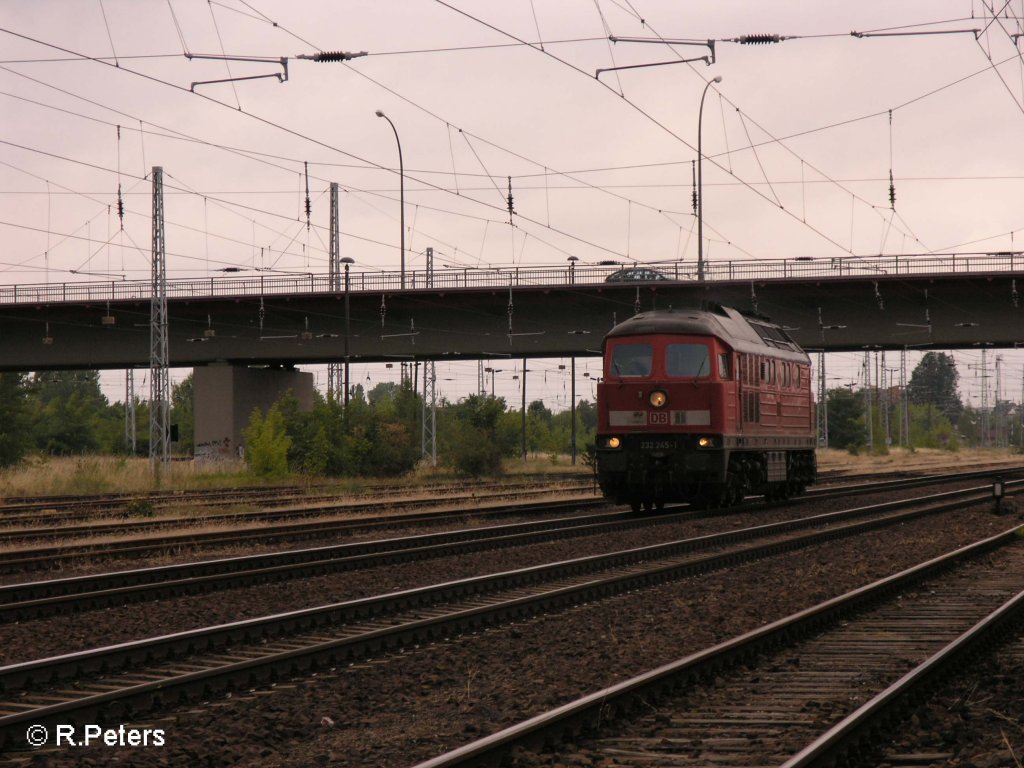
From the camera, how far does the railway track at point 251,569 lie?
12477 mm

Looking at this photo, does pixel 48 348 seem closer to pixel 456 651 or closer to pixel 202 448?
pixel 202 448

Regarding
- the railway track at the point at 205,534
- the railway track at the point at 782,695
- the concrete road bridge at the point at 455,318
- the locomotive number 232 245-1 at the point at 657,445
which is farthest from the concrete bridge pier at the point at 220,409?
the railway track at the point at 782,695

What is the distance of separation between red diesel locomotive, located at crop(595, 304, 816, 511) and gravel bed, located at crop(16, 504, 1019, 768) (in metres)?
8.66

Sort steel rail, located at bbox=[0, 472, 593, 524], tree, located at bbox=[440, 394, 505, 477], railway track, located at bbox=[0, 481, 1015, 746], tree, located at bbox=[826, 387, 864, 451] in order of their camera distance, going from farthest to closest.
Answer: tree, located at bbox=[826, 387, 864, 451], tree, located at bbox=[440, 394, 505, 477], steel rail, located at bbox=[0, 472, 593, 524], railway track, located at bbox=[0, 481, 1015, 746]

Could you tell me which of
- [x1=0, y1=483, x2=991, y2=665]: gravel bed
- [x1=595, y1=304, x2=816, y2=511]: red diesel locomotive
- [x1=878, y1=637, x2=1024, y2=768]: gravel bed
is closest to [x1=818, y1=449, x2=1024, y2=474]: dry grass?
[x1=595, y1=304, x2=816, y2=511]: red diesel locomotive

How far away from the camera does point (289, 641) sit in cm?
1041

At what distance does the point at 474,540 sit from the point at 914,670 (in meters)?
10.8

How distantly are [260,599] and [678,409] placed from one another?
12.2 metres

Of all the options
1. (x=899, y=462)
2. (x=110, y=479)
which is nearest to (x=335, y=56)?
(x=110, y=479)

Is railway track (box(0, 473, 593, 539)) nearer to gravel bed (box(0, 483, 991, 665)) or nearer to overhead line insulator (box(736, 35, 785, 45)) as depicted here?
gravel bed (box(0, 483, 991, 665))

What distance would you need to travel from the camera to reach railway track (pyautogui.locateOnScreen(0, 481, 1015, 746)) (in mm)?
8062

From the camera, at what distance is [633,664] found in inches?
370

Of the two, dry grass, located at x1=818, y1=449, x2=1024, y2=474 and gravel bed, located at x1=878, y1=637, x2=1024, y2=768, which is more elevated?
gravel bed, located at x1=878, y1=637, x2=1024, y2=768

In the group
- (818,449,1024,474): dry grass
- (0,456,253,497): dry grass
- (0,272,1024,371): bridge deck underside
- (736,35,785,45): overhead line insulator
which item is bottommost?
(818,449,1024,474): dry grass
